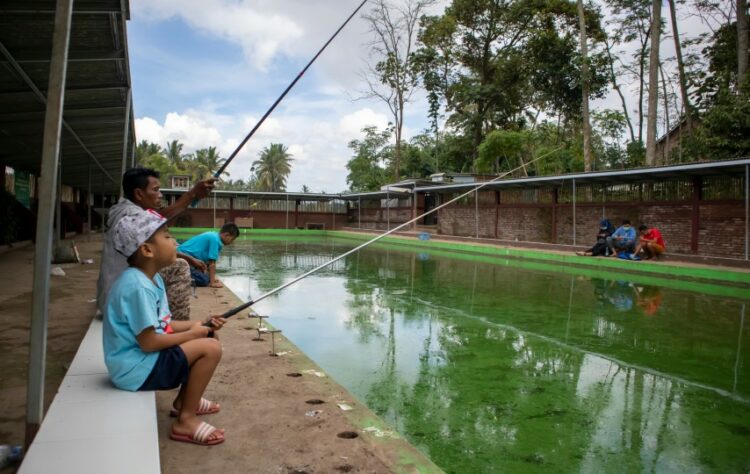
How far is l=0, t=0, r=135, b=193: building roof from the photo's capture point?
373 cm

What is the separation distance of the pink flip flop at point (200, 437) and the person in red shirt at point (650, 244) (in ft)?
36.9

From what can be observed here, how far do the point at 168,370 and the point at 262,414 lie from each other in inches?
26.3

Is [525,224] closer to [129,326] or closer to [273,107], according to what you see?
[273,107]

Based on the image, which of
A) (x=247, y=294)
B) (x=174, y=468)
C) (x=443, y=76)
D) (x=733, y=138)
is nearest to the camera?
(x=174, y=468)

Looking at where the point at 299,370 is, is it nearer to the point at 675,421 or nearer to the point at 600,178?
the point at 675,421

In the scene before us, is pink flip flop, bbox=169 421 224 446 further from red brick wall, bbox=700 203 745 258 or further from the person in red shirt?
red brick wall, bbox=700 203 745 258

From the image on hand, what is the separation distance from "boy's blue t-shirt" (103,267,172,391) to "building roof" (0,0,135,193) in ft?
8.47

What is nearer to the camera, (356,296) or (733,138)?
(356,296)

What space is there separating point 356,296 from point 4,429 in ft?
17.1

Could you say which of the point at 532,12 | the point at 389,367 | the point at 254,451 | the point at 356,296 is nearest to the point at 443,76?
the point at 532,12

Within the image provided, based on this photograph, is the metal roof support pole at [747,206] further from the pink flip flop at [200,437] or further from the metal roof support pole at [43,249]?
the metal roof support pole at [43,249]

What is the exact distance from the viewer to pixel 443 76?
27922 mm

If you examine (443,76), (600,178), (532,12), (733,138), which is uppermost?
(532,12)

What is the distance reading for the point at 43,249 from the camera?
2010 millimetres
